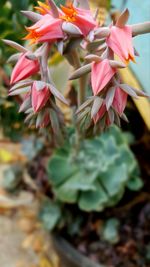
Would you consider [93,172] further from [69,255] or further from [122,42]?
[122,42]

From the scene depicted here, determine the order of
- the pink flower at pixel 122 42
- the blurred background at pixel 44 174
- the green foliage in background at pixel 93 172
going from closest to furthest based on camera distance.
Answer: the pink flower at pixel 122 42, the blurred background at pixel 44 174, the green foliage in background at pixel 93 172

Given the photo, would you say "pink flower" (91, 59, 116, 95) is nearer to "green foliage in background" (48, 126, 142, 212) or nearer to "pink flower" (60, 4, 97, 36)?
"pink flower" (60, 4, 97, 36)

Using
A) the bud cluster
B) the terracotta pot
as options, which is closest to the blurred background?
the terracotta pot

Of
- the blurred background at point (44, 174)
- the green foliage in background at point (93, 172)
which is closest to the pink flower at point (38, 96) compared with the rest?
the blurred background at point (44, 174)

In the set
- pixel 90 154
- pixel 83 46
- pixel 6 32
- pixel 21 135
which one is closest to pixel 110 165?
pixel 90 154

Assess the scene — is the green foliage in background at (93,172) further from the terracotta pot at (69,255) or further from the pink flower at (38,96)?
the pink flower at (38,96)

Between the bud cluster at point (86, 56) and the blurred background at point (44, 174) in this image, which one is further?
the blurred background at point (44, 174)
